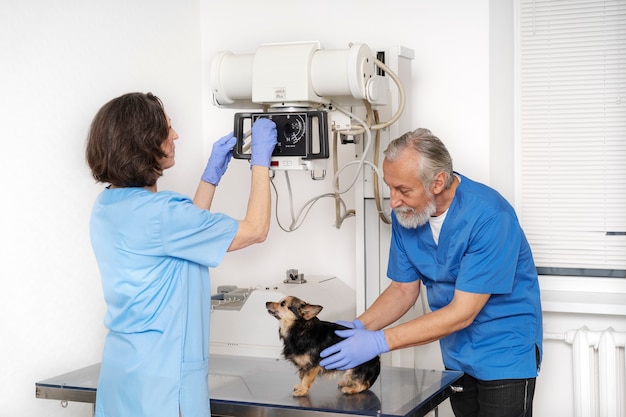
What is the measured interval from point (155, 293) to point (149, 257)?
8cm

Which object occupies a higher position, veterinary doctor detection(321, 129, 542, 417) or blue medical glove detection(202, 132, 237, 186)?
blue medical glove detection(202, 132, 237, 186)

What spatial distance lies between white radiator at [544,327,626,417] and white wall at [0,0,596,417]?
0.68 meters

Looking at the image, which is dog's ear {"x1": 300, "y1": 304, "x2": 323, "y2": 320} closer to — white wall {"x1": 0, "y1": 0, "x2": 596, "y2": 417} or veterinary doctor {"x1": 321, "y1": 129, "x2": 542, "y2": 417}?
veterinary doctor {"x1": 321, "y1": 129, "x2": 542, "y2": 417}

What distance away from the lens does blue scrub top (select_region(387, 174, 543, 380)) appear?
6.06 ft

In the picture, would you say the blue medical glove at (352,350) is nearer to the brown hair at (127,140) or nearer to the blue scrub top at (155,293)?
the blue scrub top at (155,293)

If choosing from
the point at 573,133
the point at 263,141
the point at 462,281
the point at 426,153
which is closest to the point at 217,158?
the point at 263,141

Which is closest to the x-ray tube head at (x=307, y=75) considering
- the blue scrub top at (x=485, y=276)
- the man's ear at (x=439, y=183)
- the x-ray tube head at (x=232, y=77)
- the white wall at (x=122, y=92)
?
the x-ray tube head at (x=232, y=77)

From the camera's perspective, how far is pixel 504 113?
9.08ft

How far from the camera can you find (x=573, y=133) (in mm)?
2701

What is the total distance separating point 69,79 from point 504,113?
155 centimetres

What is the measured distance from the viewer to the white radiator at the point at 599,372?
2.49 metres

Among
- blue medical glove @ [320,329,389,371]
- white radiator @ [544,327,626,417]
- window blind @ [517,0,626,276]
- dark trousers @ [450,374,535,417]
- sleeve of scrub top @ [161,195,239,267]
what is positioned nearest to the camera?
sleeve of scrub top @ [161,195,239,267]

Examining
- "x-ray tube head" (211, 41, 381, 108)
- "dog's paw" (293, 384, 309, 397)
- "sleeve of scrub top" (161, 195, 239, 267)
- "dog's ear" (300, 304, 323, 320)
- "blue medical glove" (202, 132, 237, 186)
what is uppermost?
"x-ray tube head" (211, 41, 381, 108)

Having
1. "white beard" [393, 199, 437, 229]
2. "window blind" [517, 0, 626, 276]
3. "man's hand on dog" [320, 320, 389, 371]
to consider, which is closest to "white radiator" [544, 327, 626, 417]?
"window blind" [517, 0, 626, 276]
